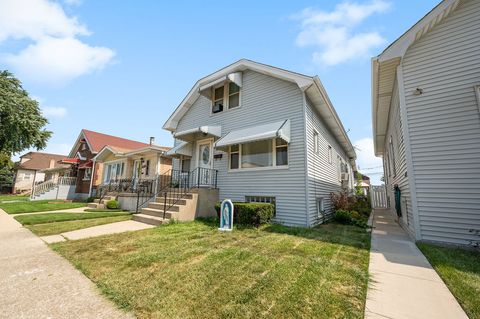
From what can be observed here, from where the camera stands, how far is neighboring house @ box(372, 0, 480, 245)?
570cm

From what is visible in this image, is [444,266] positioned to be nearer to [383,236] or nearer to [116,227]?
[383,236]

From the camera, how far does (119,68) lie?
1087 cm

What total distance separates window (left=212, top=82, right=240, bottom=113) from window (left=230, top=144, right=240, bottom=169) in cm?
228

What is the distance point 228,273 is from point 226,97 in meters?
9.58

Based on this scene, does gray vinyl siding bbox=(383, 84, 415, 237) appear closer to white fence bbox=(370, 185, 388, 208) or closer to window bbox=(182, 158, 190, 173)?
window bbox=(182, 158, 190, 173)

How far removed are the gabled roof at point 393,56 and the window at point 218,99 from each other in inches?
284

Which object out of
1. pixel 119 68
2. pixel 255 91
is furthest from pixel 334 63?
pixel 119 68

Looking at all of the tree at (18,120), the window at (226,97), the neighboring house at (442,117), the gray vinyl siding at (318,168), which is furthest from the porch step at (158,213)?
the tree at (18,120)

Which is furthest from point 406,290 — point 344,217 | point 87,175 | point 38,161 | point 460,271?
point 38,161

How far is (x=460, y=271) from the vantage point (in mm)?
3914

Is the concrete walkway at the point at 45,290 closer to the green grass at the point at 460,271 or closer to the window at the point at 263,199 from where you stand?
the green grass at the point at 460,271

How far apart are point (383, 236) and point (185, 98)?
38.9 feet

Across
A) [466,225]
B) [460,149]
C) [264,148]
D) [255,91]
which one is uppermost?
[255,91]

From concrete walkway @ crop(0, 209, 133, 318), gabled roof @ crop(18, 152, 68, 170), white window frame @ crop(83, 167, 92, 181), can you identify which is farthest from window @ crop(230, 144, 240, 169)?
gabled roof @ crop(18, 152, 68, 170)
